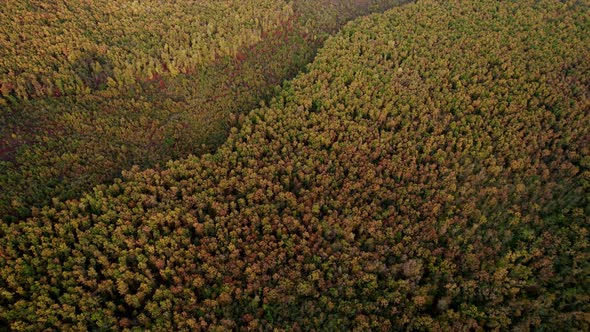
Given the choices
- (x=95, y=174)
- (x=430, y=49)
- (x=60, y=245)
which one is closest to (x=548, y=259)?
(x=430, y=49)

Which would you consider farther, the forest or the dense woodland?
the dense woodland

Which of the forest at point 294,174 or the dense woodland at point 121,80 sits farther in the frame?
the dense woodland at point 121,80

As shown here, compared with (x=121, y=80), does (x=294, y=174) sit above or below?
below

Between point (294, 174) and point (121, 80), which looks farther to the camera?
point (121, 80)

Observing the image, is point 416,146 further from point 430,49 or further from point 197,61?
point 197,61
